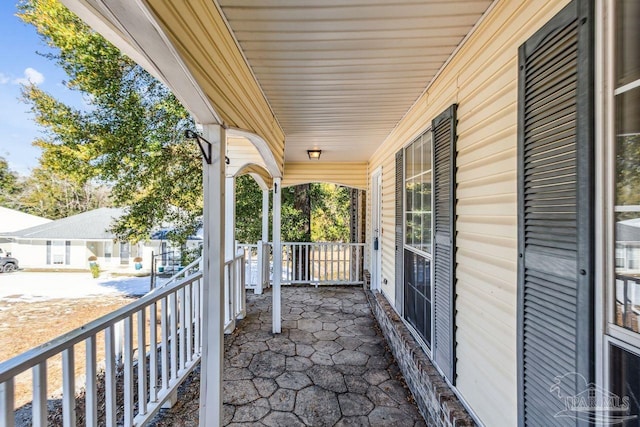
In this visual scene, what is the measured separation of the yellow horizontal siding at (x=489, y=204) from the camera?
4.58 feet

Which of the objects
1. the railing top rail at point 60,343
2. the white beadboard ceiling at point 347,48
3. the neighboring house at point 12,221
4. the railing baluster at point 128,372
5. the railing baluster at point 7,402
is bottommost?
the railing baluster at point 128,372

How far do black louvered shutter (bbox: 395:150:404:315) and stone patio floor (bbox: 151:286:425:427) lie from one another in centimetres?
68

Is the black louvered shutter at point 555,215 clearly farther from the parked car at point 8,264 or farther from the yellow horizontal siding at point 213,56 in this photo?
the parked car at point 8,264

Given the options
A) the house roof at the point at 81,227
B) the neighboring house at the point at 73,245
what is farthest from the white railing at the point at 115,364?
the house roof at the point at 81,227

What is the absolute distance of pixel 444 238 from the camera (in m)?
2.15

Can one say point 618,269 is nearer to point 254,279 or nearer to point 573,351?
point 573,351

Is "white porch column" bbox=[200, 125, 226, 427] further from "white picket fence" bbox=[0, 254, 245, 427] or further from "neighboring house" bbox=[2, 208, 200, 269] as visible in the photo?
"neighboring house" bbox=[2, 208, 200, 269]

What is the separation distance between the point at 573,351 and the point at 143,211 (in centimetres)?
804

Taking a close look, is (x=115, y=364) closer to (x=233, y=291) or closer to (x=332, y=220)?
(x=233, y=291)

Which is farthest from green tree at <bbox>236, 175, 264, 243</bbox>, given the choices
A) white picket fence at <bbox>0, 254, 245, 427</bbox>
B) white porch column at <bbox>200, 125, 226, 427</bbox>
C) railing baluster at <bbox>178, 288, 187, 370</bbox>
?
white porch column at <bbox>200, 125, 226, 427</bbox>

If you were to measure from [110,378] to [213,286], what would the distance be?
78 cm

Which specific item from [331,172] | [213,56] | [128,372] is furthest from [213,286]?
[331,172]

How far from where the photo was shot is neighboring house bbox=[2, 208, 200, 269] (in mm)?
10375

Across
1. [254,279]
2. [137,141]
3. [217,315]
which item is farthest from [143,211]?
[217,315]
